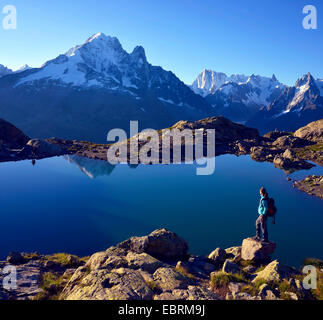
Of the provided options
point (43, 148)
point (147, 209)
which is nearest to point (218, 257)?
point (147, 209)

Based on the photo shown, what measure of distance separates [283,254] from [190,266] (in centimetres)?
989

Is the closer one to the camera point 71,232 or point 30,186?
point 71,232

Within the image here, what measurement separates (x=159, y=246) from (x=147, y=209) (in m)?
13.0

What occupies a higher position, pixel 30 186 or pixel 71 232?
pixel 30 186

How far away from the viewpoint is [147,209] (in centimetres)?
3297

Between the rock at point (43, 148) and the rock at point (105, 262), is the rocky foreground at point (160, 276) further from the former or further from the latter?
the rock at point (43, 148)

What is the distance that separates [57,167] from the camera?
198 feet

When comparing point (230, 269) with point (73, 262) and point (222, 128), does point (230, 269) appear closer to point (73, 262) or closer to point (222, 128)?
point (73, 262)

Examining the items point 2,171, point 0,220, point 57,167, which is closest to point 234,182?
point 0,220

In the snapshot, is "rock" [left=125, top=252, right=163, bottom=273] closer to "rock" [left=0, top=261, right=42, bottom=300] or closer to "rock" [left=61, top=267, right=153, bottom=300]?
"rock" [left=61, top=267, right=153, bottom=300]

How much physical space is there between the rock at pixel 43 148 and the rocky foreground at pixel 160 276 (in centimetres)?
6228

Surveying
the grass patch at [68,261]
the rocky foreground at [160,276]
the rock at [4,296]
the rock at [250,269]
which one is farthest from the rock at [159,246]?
the rock at [4,296]

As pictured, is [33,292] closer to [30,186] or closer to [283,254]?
[283,254]
